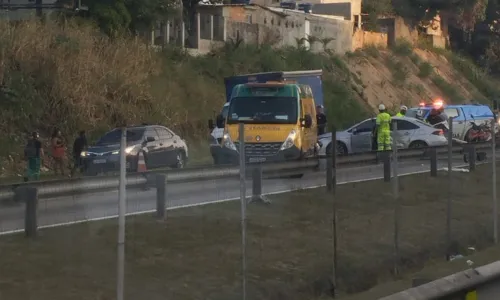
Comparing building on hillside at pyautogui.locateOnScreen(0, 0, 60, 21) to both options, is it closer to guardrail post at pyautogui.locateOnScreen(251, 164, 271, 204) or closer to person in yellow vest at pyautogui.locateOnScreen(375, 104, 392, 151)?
person in yellow vest at pyautogui.locateOnScreen(375, 104, 392, 151)

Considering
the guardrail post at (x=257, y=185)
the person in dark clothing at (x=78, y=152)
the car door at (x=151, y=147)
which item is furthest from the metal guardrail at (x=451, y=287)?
the person in dark clothing at (x=78, y=152)

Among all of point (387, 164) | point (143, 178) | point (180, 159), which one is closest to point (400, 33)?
point (180, 159)

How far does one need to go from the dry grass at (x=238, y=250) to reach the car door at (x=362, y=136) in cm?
1519

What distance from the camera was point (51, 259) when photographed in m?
8.73

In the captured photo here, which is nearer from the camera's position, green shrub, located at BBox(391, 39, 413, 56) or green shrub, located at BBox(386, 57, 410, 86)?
green shrub, located at BBox(386, 57, 410, 86)

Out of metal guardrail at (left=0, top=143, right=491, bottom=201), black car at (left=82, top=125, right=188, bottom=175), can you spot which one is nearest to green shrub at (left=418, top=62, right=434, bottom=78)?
black car at (left=82, top=125, right=188, bottom=175)

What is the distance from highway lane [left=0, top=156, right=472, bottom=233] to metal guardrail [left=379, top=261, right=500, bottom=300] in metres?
3.13

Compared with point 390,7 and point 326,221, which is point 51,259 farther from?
point 390,7

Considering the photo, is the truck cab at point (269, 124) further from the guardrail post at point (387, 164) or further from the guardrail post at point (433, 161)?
the guardrail post at point (387, 164)

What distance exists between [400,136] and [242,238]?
69.8 ft

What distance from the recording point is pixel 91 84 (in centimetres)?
3562

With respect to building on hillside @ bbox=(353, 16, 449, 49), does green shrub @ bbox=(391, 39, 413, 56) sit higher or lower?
lower

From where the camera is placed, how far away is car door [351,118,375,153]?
3042cm

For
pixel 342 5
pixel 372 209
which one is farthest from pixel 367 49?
pixel 372 209
